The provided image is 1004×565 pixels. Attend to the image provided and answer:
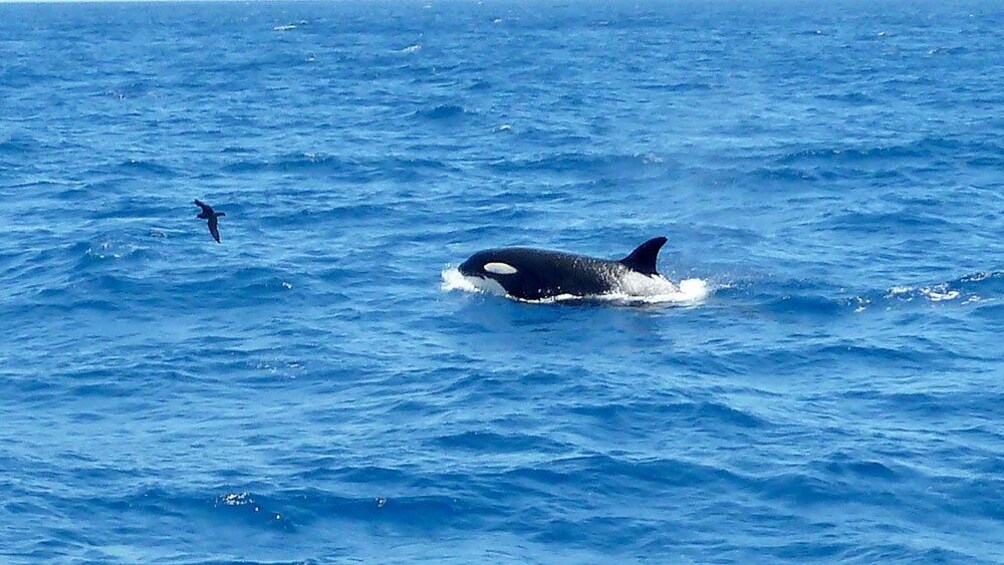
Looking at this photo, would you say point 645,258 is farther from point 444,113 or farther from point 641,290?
point 444,113

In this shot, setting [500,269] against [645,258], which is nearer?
[645,258]

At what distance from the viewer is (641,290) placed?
29.8 m

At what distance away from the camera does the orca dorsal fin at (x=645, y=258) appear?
2977 centimetres

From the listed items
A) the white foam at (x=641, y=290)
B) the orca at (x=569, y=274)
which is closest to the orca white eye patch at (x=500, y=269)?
the orca at (x=569, y=274)

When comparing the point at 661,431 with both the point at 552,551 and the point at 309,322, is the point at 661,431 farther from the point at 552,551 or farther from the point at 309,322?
the point at 309,322

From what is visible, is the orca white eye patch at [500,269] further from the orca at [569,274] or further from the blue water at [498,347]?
the blue water at [498,347]

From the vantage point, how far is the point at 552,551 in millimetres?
18578

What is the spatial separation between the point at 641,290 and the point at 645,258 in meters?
0.63

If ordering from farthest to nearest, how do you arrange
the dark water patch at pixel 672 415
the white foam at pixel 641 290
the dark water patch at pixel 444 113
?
the dark water patch at pixel 444 113
the white foam at pixel 641 290
the dark water patch at pixel 672 415

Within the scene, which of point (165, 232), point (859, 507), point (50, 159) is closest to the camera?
point (859, 507)

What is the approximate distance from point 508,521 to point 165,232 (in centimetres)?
2052

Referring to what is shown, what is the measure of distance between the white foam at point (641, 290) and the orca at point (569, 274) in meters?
0.02

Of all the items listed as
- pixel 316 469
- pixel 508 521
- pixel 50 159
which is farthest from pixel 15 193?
pixel 508 521

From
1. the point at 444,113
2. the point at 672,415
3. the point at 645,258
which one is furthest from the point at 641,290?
the point at 444,113
